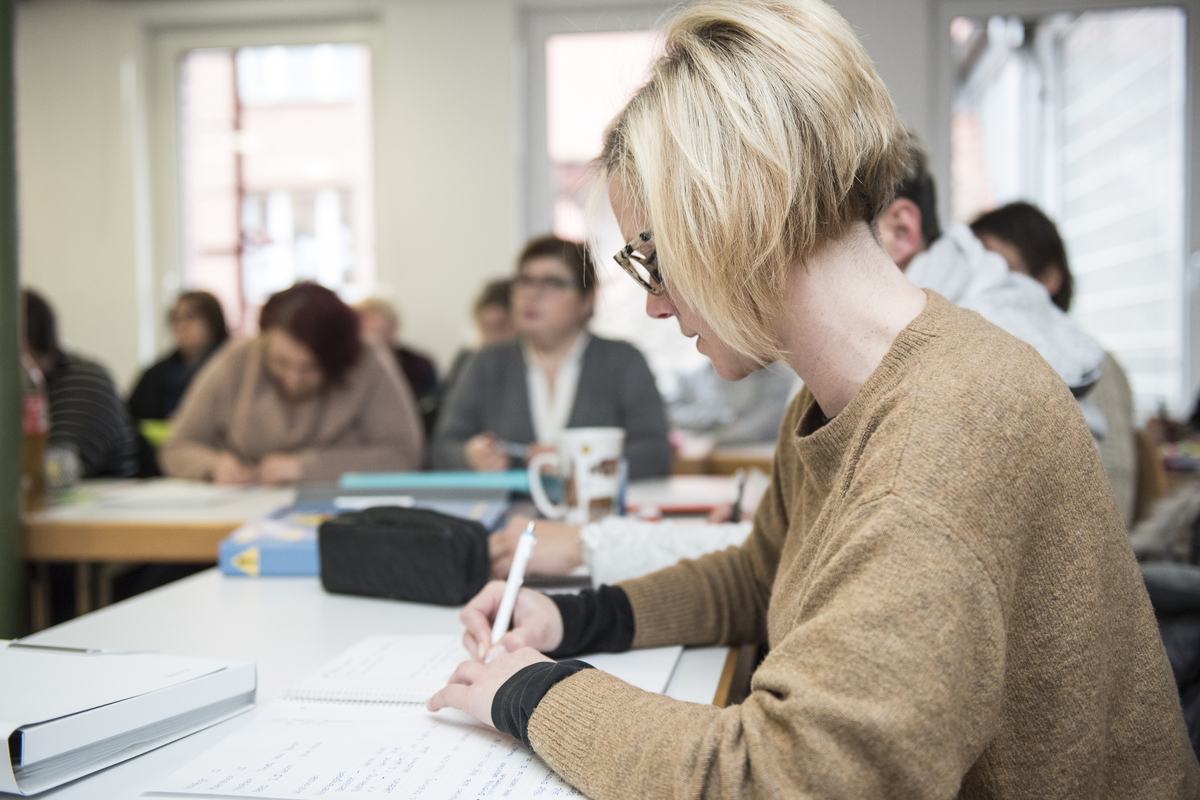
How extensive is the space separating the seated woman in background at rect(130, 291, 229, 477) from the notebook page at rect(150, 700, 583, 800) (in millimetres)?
3453

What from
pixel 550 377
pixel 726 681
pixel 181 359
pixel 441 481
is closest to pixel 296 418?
pixel 550 377

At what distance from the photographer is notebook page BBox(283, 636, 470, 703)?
0.79 meters

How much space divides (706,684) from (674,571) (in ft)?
0.57

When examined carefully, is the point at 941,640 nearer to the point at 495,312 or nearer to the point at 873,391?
the point at 873,391

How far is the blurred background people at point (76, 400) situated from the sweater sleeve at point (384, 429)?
57cm

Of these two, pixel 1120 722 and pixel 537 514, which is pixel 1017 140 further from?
pixel 1120 722

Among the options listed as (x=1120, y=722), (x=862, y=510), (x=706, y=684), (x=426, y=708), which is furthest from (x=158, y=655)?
(x=1120, y=722)

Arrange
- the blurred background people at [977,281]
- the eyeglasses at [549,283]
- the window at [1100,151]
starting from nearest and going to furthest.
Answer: the blurred background people at [977,281] → the eyeglasses at [549,283] → the window at [1100,151]

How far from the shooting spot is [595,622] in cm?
92

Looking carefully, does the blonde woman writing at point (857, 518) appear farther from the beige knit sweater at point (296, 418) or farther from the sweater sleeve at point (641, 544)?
the beige knit sweater at point (296, 418)

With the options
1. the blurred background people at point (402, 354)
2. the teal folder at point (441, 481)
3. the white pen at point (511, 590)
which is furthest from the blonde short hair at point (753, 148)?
the blurred background people at point (402, 354)

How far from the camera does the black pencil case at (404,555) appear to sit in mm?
1090

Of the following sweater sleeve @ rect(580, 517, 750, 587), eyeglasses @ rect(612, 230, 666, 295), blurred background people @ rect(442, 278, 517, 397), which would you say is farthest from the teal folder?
blurred background people @ rect(442, 278, 517, 397)

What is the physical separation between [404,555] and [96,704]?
1.57 feet
